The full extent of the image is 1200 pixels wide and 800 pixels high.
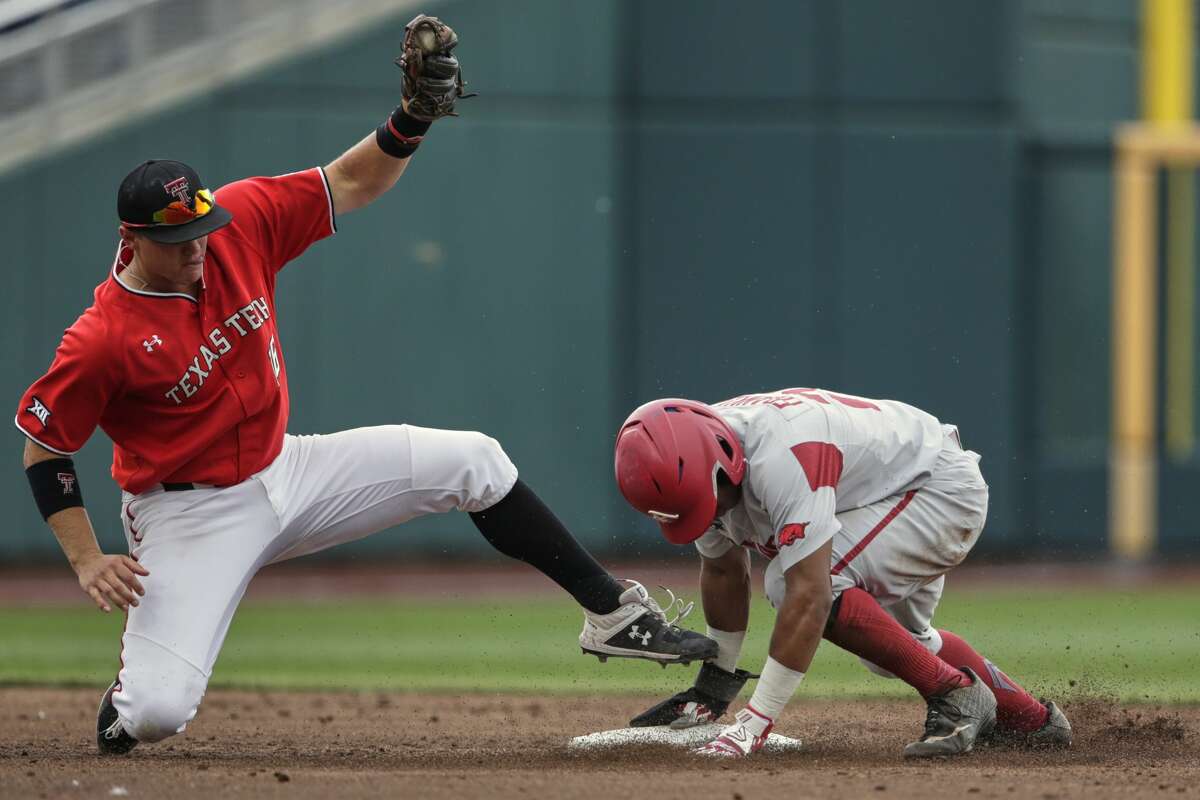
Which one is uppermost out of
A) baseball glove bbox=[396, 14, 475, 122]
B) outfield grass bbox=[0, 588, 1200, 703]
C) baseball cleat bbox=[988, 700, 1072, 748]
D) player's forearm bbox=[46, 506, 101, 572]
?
baseball glove bbox=[396, 14, 475, 122]

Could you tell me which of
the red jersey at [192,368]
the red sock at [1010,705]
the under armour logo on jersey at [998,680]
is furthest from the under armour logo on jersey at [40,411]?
the under armour logo on jersey at [998,680]

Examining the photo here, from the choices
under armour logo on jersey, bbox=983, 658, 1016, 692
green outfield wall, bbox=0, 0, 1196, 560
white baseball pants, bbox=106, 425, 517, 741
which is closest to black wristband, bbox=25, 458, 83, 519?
white baseball pants, bbox=106, 425, 517, 741

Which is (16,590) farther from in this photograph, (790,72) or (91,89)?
(790,72)

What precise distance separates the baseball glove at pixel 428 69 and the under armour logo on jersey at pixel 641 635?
1.73m

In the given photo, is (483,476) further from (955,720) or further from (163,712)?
(955,720)

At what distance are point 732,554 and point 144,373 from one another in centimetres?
188

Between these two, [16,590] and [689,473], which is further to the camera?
[16,590]

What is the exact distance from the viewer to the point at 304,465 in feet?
Result: 16.9

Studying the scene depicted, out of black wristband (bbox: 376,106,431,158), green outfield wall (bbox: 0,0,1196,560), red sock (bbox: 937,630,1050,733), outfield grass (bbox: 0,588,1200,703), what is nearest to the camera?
red sock (bbox: 937,630,1050,733)

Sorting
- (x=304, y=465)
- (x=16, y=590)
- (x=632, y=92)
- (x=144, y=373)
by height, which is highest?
(x=632, y=92)

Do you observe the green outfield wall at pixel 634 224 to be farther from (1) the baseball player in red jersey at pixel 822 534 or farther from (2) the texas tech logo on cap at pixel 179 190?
(2) the texas tech logo on cap at pixel 179 190

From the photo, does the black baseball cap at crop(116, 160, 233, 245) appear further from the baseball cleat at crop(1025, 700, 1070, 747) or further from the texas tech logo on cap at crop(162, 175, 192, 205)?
the baseball cleat at crop(1025, 700, 1070, 747)

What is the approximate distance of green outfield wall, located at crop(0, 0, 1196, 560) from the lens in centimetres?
1241

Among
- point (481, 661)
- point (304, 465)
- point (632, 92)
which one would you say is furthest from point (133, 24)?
point (304, 465)
